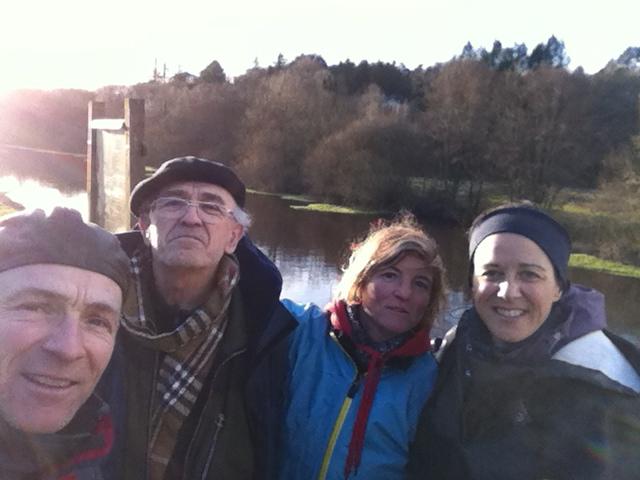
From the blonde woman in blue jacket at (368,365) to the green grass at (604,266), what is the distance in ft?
76.4

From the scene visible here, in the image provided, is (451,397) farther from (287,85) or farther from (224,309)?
(287,85)

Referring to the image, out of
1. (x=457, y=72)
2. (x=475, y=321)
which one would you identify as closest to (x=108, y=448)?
(x=475, y=321)

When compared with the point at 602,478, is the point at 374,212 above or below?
below

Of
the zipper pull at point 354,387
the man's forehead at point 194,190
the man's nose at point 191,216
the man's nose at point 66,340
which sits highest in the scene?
the man's forehead at point 194,190

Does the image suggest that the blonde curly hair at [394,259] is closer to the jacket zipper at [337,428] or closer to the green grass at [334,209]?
the jacket zipper at [337,428]

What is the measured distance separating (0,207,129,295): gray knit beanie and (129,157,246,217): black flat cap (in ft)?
2.62

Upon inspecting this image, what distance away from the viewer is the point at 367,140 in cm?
3812

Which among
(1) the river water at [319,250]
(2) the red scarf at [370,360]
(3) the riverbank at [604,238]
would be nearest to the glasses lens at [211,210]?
(2) the red scarf at [370,360]

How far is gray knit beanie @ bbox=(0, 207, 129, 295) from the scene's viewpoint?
1669 mm

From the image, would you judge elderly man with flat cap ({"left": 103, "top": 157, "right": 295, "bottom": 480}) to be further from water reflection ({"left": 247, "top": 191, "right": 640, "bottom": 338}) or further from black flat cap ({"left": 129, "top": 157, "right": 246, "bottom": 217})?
water reflection ({"left": 247, "top": 191, "right": 640, "bottom": 338})

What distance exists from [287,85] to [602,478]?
46835 mm

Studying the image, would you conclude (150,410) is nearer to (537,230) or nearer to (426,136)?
(537,230)

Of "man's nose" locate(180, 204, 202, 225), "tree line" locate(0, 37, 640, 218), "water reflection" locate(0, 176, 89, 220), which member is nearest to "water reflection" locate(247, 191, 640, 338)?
"tree line" locate(0, 37, 640, 218)

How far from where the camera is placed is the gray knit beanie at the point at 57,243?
1.67m
